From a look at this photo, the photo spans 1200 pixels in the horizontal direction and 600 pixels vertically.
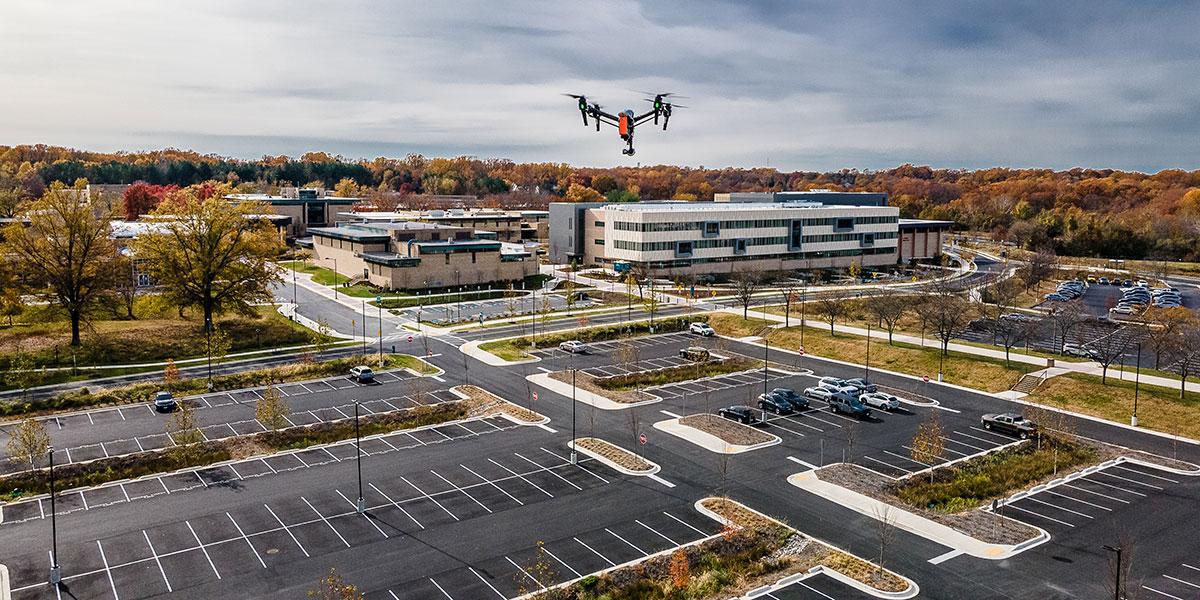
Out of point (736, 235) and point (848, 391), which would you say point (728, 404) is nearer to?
point (848, 391)

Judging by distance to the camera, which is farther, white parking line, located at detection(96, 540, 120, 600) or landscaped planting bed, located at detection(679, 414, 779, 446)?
landscaped planting bed, located at detection(679, 414, 779, 446)

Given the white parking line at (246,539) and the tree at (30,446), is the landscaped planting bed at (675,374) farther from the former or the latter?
the tree at (30,446)

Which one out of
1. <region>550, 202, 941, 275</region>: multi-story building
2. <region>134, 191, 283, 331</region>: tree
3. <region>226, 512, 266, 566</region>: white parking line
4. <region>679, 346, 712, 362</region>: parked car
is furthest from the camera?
<region>550, 202, 941, 275</region>: multi-story building

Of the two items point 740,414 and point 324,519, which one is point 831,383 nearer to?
point 740,414

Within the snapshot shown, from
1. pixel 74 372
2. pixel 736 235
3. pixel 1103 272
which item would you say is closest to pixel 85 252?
pixel 74 372

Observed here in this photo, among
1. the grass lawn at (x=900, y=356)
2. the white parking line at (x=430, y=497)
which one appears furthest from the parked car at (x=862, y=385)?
the white parking line at (x=430, y=497)

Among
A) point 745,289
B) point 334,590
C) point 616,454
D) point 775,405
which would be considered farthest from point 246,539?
point 745,289

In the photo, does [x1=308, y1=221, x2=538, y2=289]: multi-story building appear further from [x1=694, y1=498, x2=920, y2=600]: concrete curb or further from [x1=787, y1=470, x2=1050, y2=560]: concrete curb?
[x1=694, y1=498, x2=920, y2=600]: concrete curb

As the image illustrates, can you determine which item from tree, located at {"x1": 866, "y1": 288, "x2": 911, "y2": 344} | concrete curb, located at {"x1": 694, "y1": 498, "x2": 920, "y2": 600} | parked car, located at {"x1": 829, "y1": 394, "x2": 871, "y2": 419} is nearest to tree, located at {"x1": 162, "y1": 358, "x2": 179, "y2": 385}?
parked car, located at {"x1": 829, "y1": 394, "x2": 871, "y2": 419}
